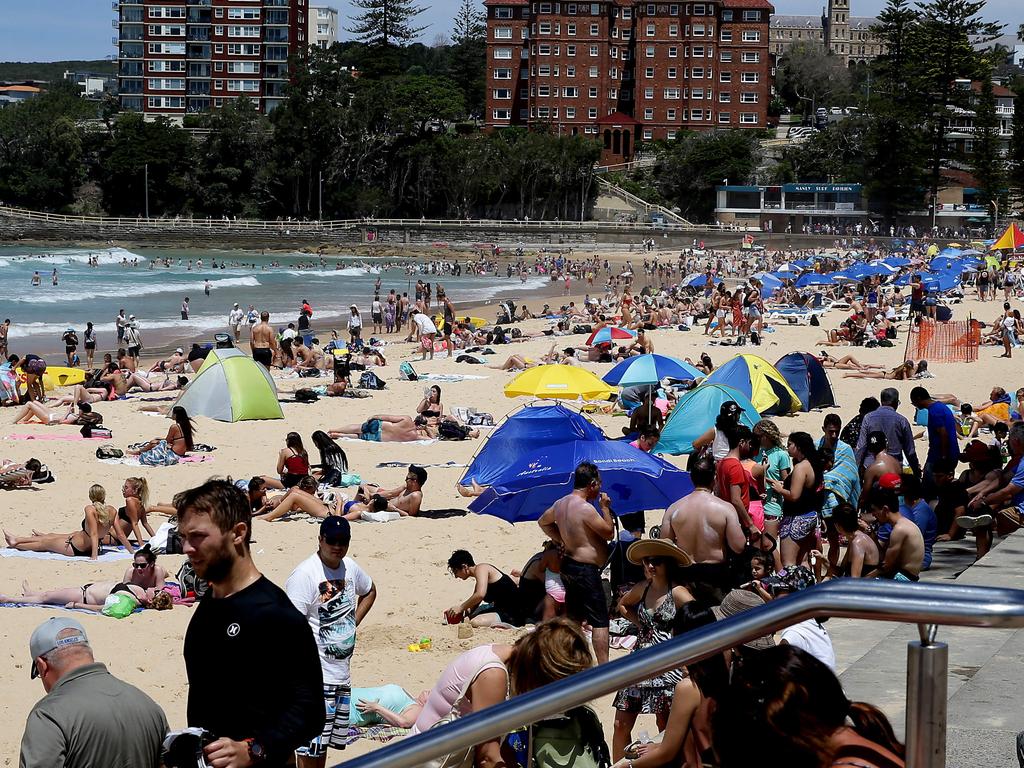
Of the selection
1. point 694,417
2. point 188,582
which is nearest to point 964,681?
point 188,582

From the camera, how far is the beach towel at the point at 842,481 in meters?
8.59

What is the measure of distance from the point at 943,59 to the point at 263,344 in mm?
60121

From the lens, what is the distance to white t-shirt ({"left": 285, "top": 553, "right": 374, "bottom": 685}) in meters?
5.18

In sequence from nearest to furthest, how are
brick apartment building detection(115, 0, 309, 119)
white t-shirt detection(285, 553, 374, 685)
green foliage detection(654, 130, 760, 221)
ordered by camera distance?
white t-shirt detection(285, 553, 374, 685), green foliage detection(654, 130, 760, 221), brick apartment building detection(115, 0, 309, 119)

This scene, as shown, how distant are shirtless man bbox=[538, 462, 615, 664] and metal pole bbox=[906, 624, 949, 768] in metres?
4.72

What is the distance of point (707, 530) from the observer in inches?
261

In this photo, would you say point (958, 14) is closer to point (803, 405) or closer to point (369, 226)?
point (369, 226)

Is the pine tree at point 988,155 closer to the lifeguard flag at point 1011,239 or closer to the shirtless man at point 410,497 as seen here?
the lifeguard flag at point 1011,239

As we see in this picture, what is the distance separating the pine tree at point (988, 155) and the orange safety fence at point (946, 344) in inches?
2005

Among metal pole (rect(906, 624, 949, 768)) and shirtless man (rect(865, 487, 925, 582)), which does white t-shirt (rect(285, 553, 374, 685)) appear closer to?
shirtless man (rect(865, 487, 925, 582))

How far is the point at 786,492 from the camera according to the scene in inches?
340

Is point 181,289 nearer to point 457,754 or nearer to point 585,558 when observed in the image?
point 585,558

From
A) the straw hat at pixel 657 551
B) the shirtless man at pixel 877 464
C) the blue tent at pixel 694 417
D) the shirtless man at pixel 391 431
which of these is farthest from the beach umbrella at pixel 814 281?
the straw hat at pixel 657 551

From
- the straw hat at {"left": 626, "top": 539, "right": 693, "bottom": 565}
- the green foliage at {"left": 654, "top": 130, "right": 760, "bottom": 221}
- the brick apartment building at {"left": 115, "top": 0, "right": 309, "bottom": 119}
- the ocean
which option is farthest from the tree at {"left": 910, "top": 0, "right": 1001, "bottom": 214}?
the straw hat at {"left": 626, "top": 539, "right": 693, "bottom": 565}
